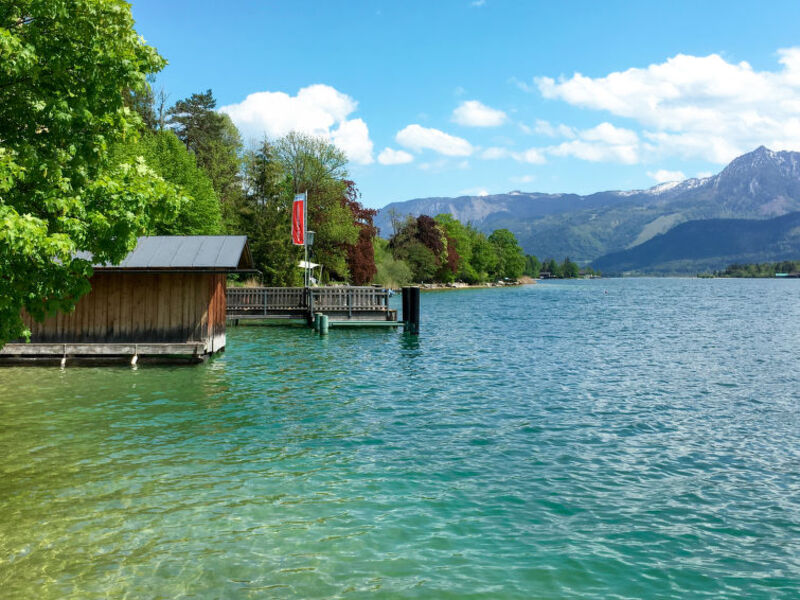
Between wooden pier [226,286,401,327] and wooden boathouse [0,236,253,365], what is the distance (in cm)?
1601

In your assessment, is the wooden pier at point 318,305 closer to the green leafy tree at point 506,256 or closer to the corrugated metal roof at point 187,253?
the corrugated metal roof at point 187,253

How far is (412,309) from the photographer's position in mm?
36250

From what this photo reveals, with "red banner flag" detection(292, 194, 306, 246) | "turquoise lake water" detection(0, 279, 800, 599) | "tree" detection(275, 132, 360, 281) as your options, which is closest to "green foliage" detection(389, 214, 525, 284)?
"tree" detection(275, 132, 360, 281)

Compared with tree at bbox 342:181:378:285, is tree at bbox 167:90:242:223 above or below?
above

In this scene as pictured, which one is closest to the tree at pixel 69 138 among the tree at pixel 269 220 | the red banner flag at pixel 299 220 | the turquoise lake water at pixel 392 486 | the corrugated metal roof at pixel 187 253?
the turquoise lake water at pixel 392 486

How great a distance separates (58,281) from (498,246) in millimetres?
166662

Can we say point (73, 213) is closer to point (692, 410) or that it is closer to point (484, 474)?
point (484, 474)

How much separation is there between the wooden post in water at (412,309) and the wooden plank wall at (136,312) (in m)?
15.8

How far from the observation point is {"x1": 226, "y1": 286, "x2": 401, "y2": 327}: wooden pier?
39281mm

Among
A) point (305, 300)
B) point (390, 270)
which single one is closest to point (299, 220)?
point (305, 300)

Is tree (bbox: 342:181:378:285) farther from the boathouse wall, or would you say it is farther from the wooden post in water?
the boathouse wall

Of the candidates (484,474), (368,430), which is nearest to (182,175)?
(368,430)

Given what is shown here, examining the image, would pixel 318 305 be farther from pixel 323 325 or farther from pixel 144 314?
pixel 144 314

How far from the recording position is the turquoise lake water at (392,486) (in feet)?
23.0
